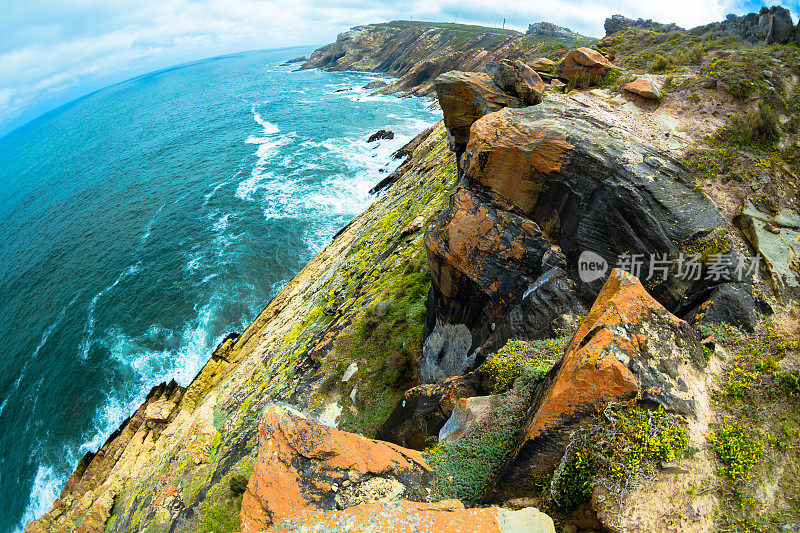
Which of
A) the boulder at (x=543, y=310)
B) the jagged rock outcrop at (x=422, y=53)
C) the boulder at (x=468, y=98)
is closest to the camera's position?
the boulder at (x=543, y=310)

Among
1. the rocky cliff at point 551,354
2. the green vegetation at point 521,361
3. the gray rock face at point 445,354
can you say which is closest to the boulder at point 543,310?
the rocky cliff at point 551,354

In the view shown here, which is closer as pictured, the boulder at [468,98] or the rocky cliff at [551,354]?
the rocky cliff at [551,354]

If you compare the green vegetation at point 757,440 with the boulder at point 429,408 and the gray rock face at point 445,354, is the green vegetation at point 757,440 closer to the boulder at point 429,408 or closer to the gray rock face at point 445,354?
the boulder at point 429,408

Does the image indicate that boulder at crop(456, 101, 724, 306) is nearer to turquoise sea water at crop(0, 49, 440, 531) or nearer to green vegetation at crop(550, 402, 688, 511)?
green vegetation at crop(550, 402, 688, 511)

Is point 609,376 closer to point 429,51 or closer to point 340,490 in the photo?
point 340,490

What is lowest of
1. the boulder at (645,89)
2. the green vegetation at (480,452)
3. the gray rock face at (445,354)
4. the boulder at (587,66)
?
the gray rock face at (445,354)

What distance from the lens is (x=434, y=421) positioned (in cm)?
1021

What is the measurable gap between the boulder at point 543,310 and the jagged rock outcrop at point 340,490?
17.2 ft

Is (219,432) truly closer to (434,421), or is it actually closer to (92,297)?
(434,421)

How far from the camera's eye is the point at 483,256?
1280 centimetres

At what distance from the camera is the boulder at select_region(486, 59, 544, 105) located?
17406 millimetres

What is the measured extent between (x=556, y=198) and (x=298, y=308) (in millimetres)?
21123

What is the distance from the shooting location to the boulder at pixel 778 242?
8867 millimetres

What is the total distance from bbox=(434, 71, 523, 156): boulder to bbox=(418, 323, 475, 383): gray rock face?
10.8 meters
